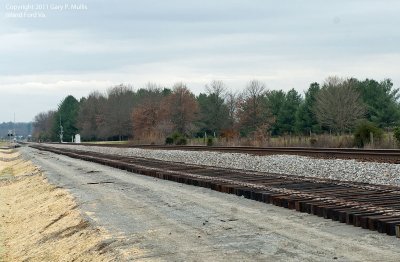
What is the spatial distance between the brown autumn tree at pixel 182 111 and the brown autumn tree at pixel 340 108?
2499 centimetres

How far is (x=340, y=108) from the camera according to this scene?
215ft

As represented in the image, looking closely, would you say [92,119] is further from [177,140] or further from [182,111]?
[177,140]

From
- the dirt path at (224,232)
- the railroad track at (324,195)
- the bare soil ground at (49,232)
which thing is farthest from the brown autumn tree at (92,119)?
the dirt path at (224,232)

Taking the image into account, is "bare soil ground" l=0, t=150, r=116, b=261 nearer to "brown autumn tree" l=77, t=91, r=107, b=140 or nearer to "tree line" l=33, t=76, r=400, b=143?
"tree line" l=33, t=76, r=400, b=143

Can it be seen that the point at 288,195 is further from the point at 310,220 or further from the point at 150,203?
the point at 150,203

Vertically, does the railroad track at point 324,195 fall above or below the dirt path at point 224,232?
above

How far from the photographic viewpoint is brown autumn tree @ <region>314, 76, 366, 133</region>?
2534 inches

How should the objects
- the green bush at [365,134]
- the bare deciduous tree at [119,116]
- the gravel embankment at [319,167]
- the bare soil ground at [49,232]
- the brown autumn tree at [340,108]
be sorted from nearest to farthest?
the bare soil ground at [49,232], the gravel embankment at [319,167], the green bush at [365,134], the brown autumn tree at [340,108], the bare deciduous tree at [119,116]

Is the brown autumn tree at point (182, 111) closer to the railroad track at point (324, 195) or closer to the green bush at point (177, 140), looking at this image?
the green bush at point (177, 140)

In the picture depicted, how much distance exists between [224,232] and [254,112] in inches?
2698

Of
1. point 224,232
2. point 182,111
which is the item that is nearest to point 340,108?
point 182,111

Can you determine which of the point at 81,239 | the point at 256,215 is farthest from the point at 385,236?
the point at 81,239

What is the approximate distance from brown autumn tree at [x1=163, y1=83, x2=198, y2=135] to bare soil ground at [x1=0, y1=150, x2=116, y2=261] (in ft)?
215

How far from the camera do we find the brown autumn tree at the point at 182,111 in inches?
3455
